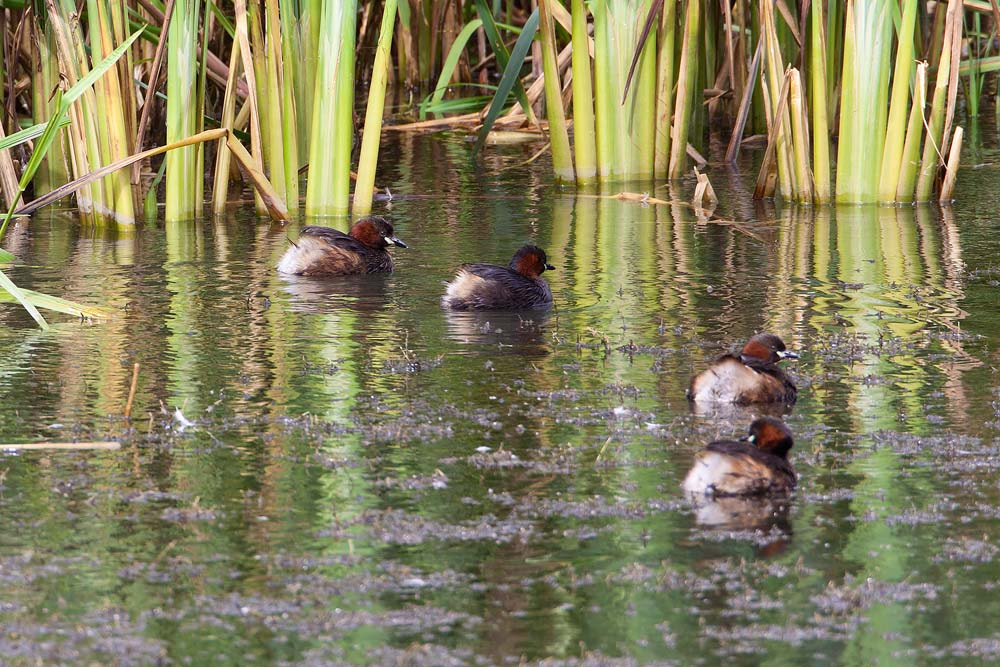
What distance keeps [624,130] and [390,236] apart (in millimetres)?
3082

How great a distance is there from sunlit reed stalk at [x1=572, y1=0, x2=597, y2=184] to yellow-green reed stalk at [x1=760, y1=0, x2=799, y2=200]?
4.55 feet

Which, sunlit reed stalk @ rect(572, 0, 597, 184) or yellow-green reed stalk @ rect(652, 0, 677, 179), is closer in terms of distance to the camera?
sunlit reed stalk @ rect(572, 0, 597, 184)

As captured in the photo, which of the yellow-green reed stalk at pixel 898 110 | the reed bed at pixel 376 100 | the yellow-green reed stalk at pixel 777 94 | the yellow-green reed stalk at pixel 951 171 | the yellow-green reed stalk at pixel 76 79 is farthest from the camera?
the yellow-green reed stalk at pixel 951 171

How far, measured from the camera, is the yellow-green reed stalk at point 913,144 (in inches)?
442

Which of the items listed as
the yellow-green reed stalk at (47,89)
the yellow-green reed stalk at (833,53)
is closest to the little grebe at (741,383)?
the yellow-green reed stalk at (47,89)

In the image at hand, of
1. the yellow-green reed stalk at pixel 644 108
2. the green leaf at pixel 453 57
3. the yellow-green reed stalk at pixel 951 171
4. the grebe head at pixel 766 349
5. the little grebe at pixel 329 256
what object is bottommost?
the grebe head at pixel 766 349

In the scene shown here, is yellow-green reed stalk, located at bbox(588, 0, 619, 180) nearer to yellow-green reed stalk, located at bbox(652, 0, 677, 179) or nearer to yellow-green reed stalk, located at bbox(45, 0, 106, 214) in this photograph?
yellow-green reed stalk, located at bbox(652, 0, 677, 179)

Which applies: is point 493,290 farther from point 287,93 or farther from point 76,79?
point 76,79

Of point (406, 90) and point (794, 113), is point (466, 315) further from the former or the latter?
point (406, 90)

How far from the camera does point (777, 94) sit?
463 inches

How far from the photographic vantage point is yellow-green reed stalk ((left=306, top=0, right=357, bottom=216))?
11.2m

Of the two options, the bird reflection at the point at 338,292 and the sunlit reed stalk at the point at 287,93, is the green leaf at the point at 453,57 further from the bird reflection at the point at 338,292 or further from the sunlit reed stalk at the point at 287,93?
the bird reflection at the point at 338,292

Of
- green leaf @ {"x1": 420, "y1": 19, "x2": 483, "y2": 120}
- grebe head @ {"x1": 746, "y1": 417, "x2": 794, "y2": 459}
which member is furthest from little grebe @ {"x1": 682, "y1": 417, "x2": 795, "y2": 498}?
green leaf @ {"x1": 420, "y1": 19, "x2": 483, "y2": 120}

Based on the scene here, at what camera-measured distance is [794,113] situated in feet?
38.4
